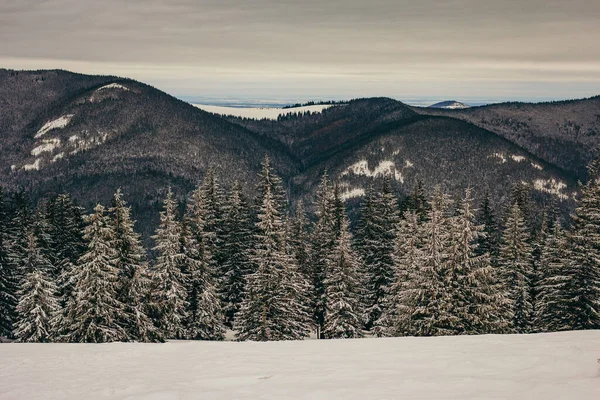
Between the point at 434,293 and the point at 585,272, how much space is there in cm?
988

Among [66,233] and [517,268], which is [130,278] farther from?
[517,268]

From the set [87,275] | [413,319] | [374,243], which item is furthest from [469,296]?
[87,275]

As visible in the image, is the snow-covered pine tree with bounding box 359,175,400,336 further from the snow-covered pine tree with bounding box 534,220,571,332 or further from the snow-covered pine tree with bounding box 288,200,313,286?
the snow-covered pine tree with bounding box 534,220,571,332

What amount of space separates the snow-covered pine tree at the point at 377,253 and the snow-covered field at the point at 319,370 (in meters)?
23.8

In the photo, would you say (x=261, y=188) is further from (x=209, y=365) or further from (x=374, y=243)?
(x=209, y=365)

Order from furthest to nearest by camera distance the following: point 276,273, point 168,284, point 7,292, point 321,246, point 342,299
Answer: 1. point 321,246
2. point 7,292
3. point 342,299
4. point 276,273
5. point 168,284

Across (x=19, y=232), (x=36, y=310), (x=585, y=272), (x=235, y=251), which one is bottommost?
(x=36, y=310)

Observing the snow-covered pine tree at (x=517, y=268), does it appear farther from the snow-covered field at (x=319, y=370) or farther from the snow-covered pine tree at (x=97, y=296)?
the snow-covered pine tree at (x=97, y=296)

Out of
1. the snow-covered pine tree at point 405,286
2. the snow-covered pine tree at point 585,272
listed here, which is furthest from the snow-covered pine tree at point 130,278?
the snow-covered pine tree at point 585,272

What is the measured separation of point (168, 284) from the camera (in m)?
30.0

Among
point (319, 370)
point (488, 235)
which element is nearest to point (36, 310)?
point (319, 370)

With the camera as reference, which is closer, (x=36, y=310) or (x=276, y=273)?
(x=36, y=310)

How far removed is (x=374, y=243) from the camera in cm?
3978

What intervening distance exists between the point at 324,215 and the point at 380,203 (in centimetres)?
519
